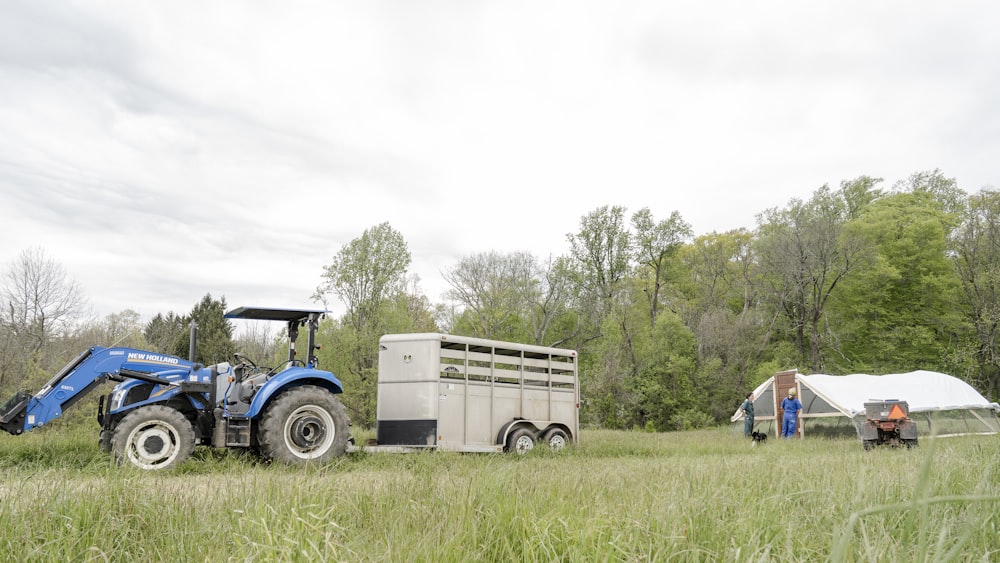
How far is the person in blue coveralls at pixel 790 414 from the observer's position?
21953mm

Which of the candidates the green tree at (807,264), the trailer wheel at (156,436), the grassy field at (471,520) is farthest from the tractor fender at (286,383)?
the green tree at (807,264)

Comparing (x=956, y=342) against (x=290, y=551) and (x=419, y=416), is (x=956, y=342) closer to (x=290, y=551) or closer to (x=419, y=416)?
(x=419, y=416)

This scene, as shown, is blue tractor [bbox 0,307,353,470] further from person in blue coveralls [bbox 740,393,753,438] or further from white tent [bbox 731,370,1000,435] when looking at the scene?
white tent [bbox 731,370,1000,435]

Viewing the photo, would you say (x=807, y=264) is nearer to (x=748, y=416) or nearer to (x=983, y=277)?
(x=983, y=277)

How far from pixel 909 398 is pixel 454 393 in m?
17.5

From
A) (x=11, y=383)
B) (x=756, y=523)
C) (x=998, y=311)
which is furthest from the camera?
(x=998, y=311)

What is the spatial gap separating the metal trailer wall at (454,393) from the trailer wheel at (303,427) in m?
1.48

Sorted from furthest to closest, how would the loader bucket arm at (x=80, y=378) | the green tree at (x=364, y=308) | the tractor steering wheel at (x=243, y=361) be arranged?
the green tree at (x=364, y=308) → the tractor steering wheel at (x=243, y=361) → the loader bucket arm at (x=80, y=378)

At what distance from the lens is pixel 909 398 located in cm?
2334

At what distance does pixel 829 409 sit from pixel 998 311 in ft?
57.0

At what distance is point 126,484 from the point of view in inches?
203

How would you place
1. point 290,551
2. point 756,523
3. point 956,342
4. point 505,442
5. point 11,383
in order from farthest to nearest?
point 956,342, point 11,383, point 505,442, point 756,523, point 290,551

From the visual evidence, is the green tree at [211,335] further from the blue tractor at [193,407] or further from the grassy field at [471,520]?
the grassy field at [471,520]

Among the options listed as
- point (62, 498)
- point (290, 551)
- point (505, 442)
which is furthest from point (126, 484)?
point (505, 442)
